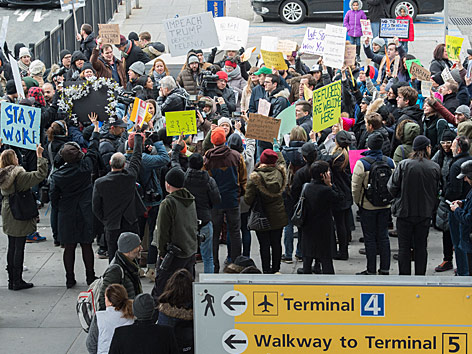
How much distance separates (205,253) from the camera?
877 cm

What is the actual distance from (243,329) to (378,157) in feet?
16.8

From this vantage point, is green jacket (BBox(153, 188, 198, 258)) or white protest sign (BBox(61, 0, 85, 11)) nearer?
green jacket (BBox(153, 188, 198, 258))

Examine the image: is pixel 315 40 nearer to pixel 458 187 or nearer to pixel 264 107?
pixel 264 107

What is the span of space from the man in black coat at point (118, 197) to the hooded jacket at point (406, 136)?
3.09 metres

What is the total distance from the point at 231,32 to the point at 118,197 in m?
7.35

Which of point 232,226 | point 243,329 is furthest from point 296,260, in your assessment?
point 243,329

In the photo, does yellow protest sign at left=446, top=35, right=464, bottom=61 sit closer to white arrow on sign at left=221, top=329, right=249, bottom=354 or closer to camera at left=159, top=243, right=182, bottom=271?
camera at left=159, top=243, right=182, bottom=271

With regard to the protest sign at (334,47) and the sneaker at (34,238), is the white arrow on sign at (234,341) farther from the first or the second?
the protest sign at (334,47)

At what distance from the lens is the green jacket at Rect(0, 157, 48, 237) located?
8.69 m

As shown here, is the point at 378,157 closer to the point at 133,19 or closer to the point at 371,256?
the point at 371,256

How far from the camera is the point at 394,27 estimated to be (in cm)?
1625

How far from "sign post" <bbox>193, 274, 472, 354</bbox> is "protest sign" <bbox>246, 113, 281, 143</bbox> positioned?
5.90m

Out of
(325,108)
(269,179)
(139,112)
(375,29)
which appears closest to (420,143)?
(269,179)

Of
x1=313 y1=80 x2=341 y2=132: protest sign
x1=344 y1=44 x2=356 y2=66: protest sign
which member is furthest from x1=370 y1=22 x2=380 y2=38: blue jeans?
x1=313 y1=80 x2=341 y2=132: protest sign
